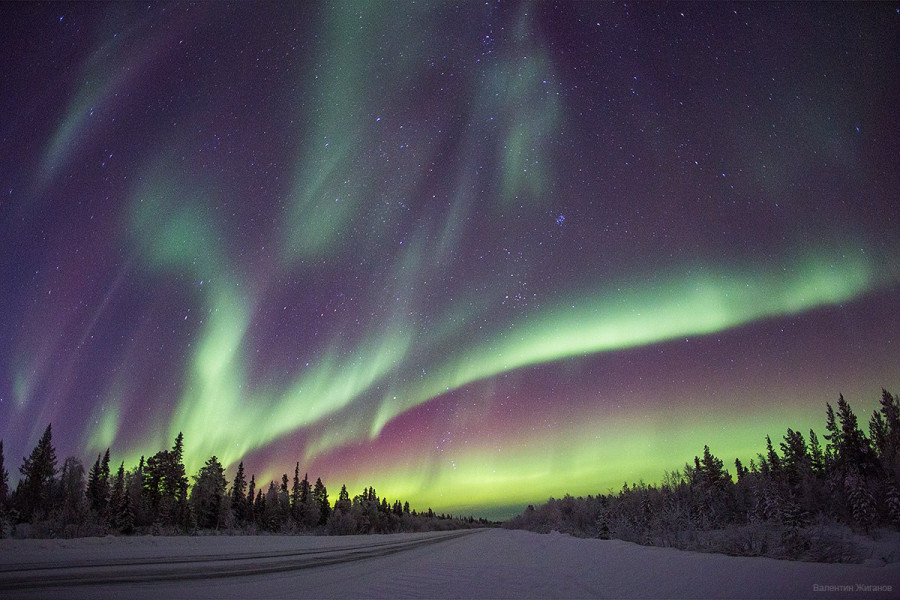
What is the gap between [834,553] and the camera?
10.3 m

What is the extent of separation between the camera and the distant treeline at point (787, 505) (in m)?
12.9

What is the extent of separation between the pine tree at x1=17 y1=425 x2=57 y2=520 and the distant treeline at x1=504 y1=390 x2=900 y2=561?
7184cm

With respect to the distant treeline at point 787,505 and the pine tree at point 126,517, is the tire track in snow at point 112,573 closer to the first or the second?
the distant treeline at point 787,505

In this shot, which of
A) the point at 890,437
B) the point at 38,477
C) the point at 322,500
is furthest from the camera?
the point at 322,500

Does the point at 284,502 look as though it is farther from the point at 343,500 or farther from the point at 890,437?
the point at 890,437

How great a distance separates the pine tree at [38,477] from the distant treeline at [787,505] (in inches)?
2829

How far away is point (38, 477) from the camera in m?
57.0

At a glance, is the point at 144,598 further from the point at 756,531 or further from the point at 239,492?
the point at 239,492

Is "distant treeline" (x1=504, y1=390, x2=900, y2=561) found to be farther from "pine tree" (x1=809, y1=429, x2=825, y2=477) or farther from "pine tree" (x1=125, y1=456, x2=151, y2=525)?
"pine tree" (x1=125, y1=456, x2=151, y2=525)

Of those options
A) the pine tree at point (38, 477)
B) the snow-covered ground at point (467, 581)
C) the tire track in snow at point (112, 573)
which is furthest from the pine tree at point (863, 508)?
the pine tree at point (38, 477)

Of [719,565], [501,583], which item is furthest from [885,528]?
[501,583]

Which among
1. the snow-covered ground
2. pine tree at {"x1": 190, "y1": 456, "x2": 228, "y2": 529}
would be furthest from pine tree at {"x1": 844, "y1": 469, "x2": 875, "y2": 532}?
pine tree at {"x1": 190, "y1": 456, "x2": 228, "y2": 529}

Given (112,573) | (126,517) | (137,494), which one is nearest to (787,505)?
(112,573)

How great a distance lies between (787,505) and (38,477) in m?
84.5
